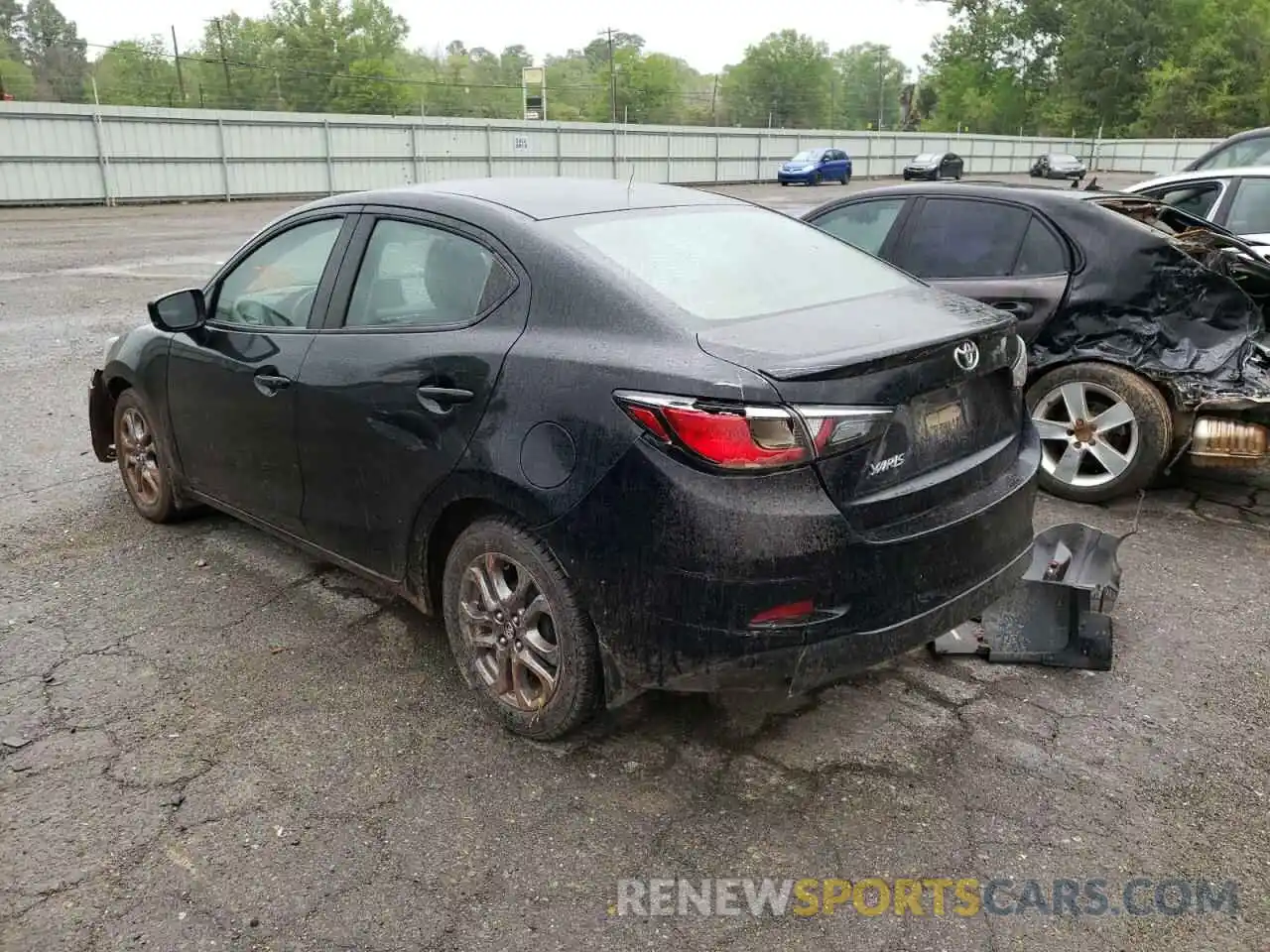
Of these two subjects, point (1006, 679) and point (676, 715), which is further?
point (1006, 679)

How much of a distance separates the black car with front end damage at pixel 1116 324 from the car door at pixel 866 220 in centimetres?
33

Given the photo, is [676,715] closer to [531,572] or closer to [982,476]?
[531,572]

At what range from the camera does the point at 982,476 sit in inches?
120

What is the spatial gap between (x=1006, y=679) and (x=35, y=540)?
170 inches

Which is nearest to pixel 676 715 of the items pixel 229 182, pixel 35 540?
pixel 35 540

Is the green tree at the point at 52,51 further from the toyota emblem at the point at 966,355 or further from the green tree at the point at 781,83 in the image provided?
the toyota emblem at the point at 966,355

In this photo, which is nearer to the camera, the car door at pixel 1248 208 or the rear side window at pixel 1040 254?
the rear side window at pixel 1040 254

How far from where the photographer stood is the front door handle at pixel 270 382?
3.70 m

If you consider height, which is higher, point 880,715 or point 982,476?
point 982,476

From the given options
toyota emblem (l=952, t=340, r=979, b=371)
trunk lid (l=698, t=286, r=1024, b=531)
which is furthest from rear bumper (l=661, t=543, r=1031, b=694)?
toyota emblem (l=952, t=340, r=979, b=371)

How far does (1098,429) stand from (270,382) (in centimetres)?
405

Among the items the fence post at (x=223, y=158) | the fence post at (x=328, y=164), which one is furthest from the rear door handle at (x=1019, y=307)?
the fence post at (x=328, y=164)

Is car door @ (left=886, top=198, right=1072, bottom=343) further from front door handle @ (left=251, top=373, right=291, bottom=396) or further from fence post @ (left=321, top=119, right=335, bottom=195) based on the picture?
fence post @ (left=321, top=119, right=335, bottom=195)

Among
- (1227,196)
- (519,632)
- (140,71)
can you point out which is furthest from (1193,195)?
(140,71)
